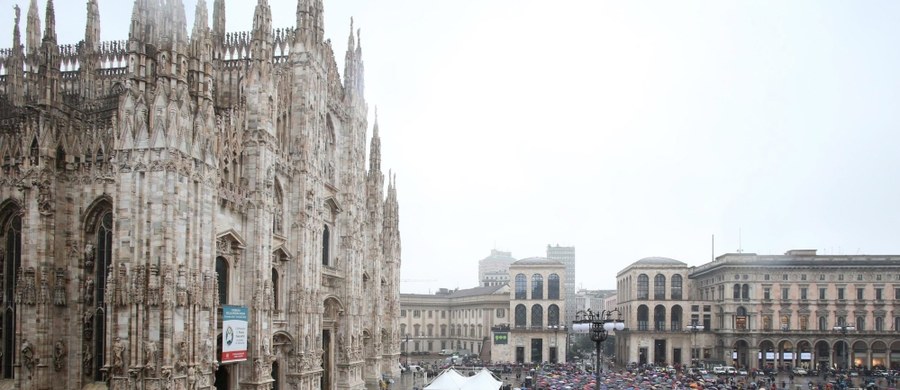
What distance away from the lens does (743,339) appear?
99.3m

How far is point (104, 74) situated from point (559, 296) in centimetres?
7682

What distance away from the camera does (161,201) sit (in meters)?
28.9

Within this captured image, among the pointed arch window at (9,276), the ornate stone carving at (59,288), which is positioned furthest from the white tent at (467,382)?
the pointed arch window at (9,276)

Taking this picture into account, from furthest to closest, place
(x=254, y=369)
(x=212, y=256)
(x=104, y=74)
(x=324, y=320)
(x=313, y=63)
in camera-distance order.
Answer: (x=324, y=320)
(x=313, y=63)
(x=104, y=74)
(x=254, y=369)
(x=212, y=256)

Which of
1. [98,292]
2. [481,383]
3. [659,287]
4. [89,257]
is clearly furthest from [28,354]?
[659,287]

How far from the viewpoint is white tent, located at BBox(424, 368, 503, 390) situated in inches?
1648

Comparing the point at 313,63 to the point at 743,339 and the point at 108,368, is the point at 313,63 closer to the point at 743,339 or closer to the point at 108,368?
the point at 108,368

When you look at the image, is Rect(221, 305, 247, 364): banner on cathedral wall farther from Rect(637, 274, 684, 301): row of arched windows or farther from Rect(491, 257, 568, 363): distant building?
Rect(637, 274, 684, 301): row of arched windows

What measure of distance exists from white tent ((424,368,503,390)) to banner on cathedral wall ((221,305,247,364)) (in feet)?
41.4

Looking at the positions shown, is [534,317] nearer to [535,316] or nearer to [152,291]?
[535,316]

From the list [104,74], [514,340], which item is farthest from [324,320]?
[514,340]

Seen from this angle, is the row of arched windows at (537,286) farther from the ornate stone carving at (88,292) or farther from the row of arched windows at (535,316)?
the ornate stone carving at (88,292)

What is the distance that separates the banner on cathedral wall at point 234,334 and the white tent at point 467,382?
12621 mm

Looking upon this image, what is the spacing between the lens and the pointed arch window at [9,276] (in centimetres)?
3416
